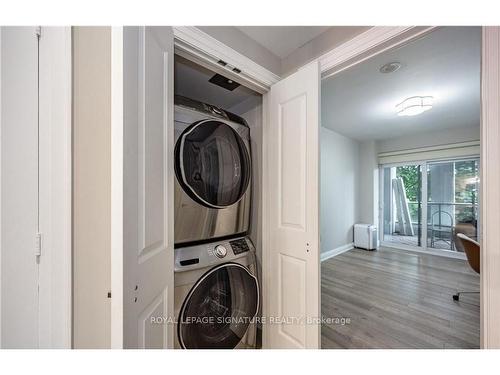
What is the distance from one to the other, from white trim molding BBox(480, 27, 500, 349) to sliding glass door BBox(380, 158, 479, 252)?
163 inches

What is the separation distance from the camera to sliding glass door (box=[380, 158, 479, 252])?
3.51 m

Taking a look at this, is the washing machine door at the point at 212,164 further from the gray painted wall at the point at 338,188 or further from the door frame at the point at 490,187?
the gray painted wall at the point at 338,188

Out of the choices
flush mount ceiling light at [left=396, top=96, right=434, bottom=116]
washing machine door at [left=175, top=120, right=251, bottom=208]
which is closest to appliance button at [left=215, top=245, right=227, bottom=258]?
washing machine door at [left=175, top=120, right=251, bottom=208]

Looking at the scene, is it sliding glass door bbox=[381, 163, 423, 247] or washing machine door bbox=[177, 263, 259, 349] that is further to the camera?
sliding glass door bbox=[381, 163, 423, 247]

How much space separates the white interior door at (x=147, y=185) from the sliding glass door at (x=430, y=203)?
16.2 ft

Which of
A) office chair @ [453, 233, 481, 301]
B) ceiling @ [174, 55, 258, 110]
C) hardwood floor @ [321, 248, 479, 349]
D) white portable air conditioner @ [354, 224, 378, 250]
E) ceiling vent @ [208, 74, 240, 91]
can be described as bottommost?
hardwood floor @ [321, 248, 479, 349]

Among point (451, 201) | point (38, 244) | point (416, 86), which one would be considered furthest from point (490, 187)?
point (451, 201)

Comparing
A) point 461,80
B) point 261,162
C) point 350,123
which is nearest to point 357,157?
point 350,123

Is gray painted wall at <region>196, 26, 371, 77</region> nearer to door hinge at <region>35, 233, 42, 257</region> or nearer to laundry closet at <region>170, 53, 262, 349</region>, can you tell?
laundry closet at <region>170, 53, 262, 349</region>

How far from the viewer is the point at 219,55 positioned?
1.08 metres

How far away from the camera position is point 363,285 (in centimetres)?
247

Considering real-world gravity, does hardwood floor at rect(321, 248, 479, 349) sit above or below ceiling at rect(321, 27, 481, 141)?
below
